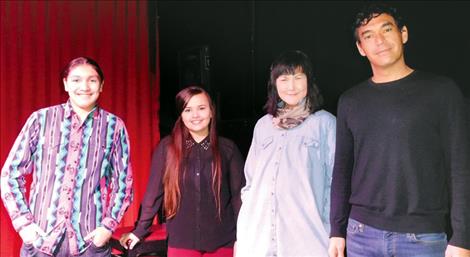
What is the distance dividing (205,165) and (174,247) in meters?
0.41

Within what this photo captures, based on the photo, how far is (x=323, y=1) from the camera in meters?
2.66

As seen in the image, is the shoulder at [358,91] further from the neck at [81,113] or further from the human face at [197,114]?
the neck at [81,113]

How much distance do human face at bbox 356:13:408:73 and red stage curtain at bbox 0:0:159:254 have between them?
2.43 metres

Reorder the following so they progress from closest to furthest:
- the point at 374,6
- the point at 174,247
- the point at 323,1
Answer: the point at 374,6, the point at 174,247, the point at 323,1

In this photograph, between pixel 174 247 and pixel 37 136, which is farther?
pixel 174 247

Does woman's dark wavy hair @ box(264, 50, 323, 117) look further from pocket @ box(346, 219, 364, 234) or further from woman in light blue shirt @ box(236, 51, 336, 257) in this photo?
pocket @ box(346, 219, 364, 234)

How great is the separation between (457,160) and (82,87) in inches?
57.3

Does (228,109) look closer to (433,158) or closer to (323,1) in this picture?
(323,1)

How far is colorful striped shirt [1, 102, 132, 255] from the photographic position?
1.93 meters

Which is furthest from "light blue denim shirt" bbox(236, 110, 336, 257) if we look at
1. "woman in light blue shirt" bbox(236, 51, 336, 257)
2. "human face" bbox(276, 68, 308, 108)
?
"human face" bbox(276, 68, 308, 108)

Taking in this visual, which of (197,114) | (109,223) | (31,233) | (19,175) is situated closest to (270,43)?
(197,114)

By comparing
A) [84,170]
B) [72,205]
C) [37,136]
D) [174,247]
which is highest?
[37,136]

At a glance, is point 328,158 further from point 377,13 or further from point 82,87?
point 82,87

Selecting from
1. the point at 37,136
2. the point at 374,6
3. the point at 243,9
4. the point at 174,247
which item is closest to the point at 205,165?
the point at 174,247
